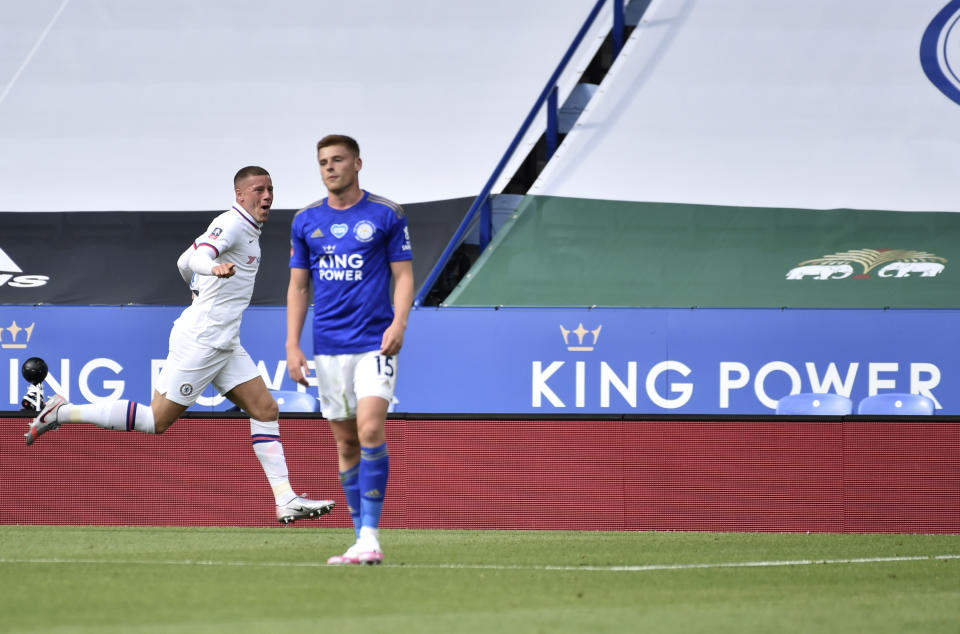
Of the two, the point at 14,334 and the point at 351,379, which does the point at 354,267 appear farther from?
the point at 14,334

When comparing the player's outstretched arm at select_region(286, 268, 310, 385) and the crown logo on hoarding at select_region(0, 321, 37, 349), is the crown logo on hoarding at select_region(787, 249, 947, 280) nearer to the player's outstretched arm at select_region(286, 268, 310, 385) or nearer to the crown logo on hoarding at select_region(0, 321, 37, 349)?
the crown logo on hoarding at select_region(0, 321, 37, 349)

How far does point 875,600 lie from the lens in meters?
5.13

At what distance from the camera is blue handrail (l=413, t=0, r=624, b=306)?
1484 centimetres

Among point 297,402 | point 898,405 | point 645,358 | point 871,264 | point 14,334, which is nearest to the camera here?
point 898,405

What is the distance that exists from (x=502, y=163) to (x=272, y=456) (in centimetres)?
829

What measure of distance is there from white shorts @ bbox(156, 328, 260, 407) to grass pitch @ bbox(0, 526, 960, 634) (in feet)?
Result: 2.64

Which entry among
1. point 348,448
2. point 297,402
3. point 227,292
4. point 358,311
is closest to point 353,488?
point 348,448

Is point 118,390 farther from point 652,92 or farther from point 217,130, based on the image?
point 652,92

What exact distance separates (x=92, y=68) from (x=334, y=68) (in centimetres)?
307

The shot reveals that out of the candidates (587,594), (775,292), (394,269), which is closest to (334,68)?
(775,292)

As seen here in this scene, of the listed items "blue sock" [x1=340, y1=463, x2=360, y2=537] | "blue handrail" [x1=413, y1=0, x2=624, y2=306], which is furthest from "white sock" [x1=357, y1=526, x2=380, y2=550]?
"blue handrail" [x1=413, y1=0, x2=624, y2=306]

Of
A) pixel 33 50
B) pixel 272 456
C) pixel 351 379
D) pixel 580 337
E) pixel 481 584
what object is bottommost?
pixel 481 584

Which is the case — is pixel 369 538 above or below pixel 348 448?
below

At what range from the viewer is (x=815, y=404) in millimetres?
10477
